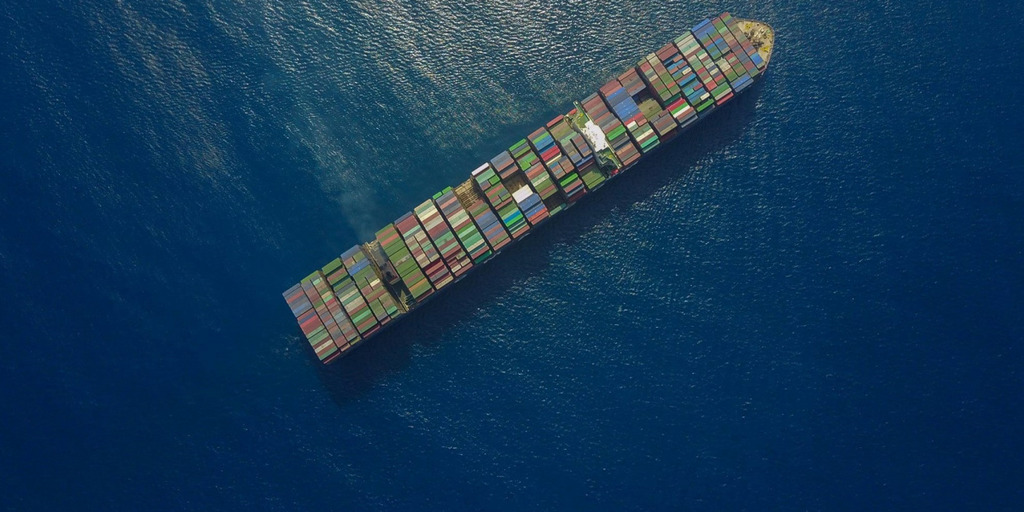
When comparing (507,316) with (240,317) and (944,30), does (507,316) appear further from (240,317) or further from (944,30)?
(944,30)

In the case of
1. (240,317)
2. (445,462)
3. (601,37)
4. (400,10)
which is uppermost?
(400,10)

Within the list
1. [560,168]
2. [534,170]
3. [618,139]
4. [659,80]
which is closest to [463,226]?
[534,170]

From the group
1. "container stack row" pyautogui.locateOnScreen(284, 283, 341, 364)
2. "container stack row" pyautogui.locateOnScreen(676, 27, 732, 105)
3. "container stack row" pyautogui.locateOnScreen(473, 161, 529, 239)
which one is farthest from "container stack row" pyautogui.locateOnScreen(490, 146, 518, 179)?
"container stack row" pyautogui.locateOnScreen(284, 283, 341, 364)

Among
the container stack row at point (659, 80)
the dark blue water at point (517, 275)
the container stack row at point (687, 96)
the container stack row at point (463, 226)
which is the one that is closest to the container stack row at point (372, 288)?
the dark blue water at point (517, 275)

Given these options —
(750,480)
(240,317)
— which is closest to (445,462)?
(240,317)

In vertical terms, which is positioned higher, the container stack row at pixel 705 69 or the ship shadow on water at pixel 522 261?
the container stack row at pixel 705 69

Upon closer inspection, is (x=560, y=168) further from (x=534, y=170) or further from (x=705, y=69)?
(x=705, y=69)

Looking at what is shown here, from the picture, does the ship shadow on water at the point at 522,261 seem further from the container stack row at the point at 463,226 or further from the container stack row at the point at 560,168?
the container stack row at the point at 560,168
